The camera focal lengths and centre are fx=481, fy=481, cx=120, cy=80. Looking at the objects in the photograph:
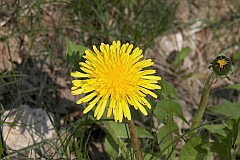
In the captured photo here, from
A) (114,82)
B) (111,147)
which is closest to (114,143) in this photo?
(111,147)

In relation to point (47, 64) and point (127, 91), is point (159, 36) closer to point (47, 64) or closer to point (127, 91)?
point (47, 64)

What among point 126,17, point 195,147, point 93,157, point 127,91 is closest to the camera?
point 127,91

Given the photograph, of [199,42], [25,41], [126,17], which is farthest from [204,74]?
[25,41]

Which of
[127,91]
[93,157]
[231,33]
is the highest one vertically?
[231,33]

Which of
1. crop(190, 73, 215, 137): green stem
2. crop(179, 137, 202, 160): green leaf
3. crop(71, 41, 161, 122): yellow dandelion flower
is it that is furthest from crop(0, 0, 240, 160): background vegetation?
crop(71, 41, 161, 122): yellow dandelion flower

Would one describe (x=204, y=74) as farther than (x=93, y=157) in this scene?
Yes

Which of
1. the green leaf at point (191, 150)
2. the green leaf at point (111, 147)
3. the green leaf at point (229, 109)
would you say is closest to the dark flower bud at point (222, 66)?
the green leaf at point (191, 150)
